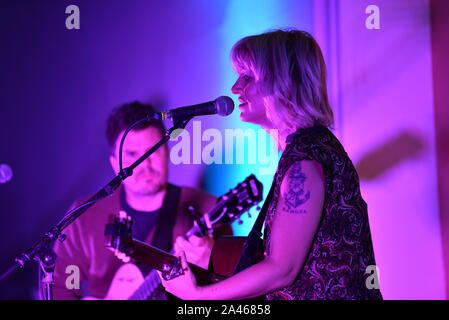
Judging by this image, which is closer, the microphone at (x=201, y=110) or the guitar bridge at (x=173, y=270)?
the guitar bridge at (x=173, y=270)

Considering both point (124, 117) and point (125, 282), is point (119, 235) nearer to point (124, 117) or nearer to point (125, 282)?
point (125, 282)

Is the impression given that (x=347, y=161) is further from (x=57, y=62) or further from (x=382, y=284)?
(x=57, y=62)

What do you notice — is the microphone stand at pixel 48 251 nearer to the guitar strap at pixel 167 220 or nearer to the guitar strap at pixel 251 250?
the guitar strap at pixel 251 250

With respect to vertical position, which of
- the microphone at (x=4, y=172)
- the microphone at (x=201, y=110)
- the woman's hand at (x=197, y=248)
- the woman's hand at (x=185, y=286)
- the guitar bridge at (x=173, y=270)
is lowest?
the woman's hand at (x=197, y=248)

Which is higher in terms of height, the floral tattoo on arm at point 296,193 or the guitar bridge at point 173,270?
the floral tattoo on arm at point 296,193

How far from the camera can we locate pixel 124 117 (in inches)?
105

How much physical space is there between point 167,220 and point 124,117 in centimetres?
66

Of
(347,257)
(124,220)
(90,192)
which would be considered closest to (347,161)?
(347,257)

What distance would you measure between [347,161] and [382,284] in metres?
1.55

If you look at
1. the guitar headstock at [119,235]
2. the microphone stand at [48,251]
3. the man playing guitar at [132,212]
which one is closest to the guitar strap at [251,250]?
the guitar headstock at [119,235]

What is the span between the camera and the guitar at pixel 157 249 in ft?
5.13

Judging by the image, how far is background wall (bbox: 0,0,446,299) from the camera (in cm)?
264

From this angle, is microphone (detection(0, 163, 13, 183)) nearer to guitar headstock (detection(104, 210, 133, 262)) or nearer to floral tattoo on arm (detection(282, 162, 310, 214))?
guitar headstock (detection(104, 210, 133, 262))

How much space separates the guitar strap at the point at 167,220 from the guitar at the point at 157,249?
215 mm
